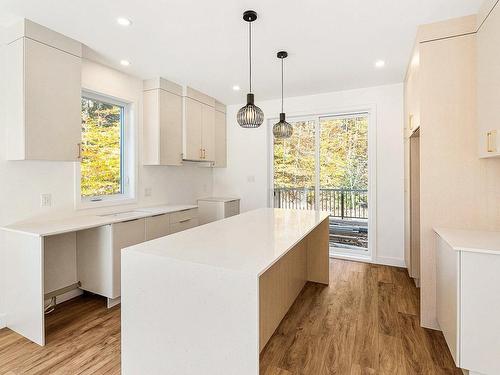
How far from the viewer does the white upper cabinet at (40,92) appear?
225cm

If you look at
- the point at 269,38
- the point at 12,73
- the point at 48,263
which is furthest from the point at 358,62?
the point at 48,263

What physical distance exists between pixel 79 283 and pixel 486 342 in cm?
344

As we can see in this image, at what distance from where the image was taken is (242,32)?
2.45 meters

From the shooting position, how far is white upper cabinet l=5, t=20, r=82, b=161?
7.38 feet

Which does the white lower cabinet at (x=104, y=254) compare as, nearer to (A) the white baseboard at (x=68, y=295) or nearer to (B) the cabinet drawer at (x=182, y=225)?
(A) the white baseboard at (x=68, y=295)

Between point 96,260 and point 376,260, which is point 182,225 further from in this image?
point 376,260

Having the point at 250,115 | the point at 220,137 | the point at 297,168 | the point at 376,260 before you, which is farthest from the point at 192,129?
the point at 376,260

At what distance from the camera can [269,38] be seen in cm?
255

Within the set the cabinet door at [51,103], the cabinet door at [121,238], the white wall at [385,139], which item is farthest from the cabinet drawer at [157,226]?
the white wall at [385,139]

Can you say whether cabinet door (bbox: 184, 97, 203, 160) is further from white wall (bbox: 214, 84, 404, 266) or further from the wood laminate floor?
the wood laminate floor

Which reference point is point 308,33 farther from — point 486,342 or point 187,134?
point 486,342

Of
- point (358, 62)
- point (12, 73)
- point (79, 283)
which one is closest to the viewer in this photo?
point (12, 73)

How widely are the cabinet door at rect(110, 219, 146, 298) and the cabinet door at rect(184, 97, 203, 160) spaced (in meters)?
1.43

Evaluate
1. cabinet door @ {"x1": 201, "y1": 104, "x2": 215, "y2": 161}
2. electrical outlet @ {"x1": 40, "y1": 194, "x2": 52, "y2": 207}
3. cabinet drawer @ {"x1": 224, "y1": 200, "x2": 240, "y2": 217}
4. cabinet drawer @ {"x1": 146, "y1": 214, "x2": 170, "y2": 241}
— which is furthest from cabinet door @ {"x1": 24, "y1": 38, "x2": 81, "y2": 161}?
cabinet drawer @ {"x1": 224, "y1": 200, "x2": 240, "y2": 217}
